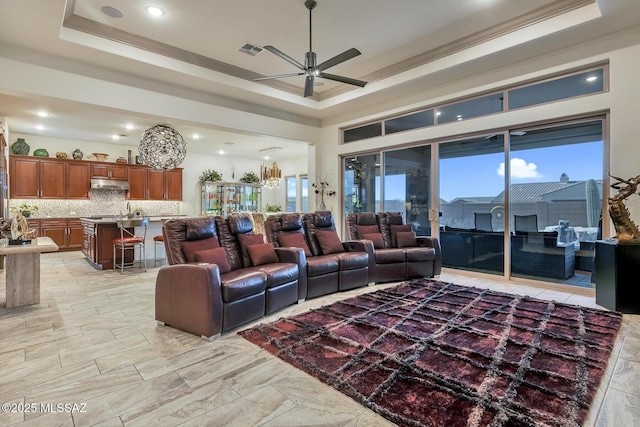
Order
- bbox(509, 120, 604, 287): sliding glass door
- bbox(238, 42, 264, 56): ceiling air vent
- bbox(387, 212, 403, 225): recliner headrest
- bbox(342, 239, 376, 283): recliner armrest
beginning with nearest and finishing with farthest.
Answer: bbox(509, 120, 604, 287): sliding glass door → bbox(238, 42, 264, 56): ceiling air vent → bbox(342, 239, 376, 283): recliner armrest → bbox(387, 212, 403, 225): recliner headrest

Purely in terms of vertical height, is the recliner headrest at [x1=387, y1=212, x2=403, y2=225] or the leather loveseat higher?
the recliner headrest at [x1=387, y1=212, x2=403, y2=225]

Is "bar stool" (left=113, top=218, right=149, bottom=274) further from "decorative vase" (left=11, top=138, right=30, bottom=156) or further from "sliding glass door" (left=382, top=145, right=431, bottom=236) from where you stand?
"sliding glass door" (left=382, top=145, right=431, bottom=236)

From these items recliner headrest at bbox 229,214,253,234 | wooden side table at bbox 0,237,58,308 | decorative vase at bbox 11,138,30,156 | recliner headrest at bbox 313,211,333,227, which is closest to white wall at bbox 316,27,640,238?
recliner headrest at bbox 313,211,333,227

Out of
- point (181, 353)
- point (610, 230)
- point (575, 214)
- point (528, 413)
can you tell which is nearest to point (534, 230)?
point (575, 214)

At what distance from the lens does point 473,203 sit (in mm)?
5488

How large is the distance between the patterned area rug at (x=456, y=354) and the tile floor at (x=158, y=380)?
0.13m

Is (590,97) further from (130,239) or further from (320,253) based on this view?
(130,239)

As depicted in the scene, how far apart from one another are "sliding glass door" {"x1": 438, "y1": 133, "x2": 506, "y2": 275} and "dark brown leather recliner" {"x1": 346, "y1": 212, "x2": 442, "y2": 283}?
0.76 m

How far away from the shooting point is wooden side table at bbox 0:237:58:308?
145 inches

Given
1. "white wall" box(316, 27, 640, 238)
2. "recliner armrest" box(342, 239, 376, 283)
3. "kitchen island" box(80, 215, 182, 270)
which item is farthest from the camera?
"kitchen island" box(80, 215, 182, 270)

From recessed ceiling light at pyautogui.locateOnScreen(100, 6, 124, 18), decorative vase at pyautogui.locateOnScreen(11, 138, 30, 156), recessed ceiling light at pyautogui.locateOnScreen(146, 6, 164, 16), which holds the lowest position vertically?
decorative vase at pyautogui.locateOnScreen(11, 138, 30, 156)

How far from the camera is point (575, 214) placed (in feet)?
14.7

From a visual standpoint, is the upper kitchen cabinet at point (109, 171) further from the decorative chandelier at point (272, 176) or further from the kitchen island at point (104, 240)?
the decorative chandelier at point (272, 176)

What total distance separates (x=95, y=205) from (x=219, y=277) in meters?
8.28
